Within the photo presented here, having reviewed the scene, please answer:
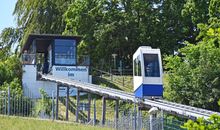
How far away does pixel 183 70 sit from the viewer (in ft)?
103

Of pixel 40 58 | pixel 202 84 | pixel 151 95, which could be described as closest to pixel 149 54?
pixel 151 95

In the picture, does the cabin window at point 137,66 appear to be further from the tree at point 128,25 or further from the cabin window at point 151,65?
the tree at point 128,25

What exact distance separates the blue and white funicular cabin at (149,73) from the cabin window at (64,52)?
52.4ft

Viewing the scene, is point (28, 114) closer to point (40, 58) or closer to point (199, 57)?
point (199, 57)

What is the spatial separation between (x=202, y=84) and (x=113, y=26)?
73.7 ft

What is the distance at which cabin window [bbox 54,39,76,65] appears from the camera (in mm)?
40500

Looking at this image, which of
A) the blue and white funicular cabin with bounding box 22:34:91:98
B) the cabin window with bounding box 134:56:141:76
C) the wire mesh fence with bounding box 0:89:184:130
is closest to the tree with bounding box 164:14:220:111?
the wire mesh fence with bounding box 0:89:184:130

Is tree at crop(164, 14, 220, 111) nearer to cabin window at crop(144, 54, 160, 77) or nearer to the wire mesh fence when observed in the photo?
the wire mesh fence

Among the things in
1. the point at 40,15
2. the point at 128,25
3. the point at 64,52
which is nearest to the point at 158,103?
the point at 64,52

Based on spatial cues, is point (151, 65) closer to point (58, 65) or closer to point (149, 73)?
point (149, 73)

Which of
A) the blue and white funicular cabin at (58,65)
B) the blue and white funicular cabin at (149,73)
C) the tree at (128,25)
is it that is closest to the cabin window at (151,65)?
the blue and white funicular cabin at (149,73)

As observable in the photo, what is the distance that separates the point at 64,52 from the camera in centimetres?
4075

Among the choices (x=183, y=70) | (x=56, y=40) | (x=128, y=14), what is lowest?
(x=183, y=70)

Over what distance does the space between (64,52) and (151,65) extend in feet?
55.9
